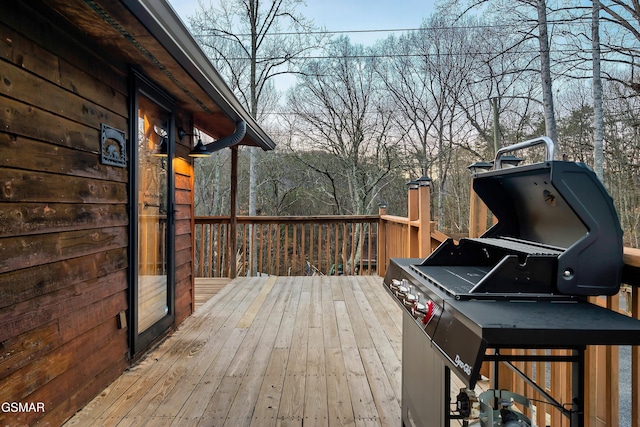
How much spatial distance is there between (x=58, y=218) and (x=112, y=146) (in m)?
0.68

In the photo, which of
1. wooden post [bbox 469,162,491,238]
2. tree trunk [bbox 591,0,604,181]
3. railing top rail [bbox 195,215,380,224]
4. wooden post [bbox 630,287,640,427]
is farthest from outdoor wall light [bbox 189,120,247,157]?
tree trunk [bbox 591,0,604,181]

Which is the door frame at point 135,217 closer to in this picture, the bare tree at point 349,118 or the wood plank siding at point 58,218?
the wood plank siding at point 58,218

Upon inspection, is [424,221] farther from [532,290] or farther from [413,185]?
[532,290]

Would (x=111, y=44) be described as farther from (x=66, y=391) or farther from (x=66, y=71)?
(x=66, y=391)

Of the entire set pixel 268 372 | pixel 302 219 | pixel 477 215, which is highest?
pixel 477 215

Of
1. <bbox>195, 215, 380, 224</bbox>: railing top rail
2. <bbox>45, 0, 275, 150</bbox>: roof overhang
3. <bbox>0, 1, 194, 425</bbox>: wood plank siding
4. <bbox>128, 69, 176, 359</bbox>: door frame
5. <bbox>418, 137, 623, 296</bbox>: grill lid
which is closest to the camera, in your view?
<bbox>418, 137, 623, 296</bbox>: grill lid

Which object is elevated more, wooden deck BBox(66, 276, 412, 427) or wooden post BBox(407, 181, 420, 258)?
wooden post BBox(407, 181, 420, 258)

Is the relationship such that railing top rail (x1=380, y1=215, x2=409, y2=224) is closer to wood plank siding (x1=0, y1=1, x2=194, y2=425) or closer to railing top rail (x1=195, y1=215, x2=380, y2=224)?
railing top rail (x1=195, y1=215, x2=380, y2=224)

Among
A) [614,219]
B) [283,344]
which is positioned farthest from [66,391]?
[614,219]

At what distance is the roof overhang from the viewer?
1.72m

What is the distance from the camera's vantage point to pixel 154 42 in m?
2.05

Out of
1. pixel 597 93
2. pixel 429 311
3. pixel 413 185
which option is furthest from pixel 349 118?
pixel 429 311

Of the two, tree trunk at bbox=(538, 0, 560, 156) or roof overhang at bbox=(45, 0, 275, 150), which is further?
tree trunk at bbox=(538, 0, 560, 156)

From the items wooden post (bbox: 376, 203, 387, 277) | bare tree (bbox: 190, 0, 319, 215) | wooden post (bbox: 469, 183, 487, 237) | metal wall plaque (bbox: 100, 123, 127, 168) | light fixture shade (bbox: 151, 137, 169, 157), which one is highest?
bare tree (bbox: 190, 0, 319, 215)
